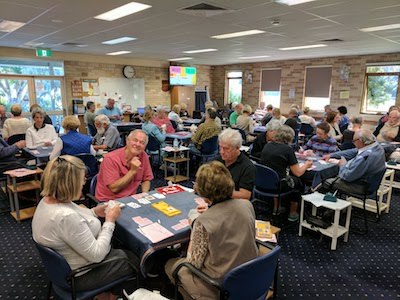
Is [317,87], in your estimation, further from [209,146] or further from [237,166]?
[237,166]

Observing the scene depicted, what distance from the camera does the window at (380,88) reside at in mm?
8391

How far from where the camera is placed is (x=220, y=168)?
169 cm

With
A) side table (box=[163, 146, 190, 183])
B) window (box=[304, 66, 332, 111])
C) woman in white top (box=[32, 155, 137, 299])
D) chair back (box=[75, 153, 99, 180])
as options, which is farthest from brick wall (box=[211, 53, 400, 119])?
woman in white top (box=[32, 155, 137, 299])

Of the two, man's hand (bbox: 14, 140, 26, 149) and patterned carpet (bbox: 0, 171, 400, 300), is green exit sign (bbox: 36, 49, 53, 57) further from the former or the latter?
patterned carpet (bbox: 0, 171, 400, 300)

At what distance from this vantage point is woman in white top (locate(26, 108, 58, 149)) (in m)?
4.41

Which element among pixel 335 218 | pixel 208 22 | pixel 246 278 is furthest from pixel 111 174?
pixel 208 22

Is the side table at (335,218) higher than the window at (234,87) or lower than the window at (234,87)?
lower

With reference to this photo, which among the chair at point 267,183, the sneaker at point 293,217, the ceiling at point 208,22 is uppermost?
the ceiling at point 208,22

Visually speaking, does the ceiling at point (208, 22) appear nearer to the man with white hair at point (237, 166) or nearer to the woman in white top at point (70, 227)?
the man with white hair at point (237, 166)

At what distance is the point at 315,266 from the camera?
281 centimetres

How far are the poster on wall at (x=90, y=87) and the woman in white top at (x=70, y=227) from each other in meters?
8.73

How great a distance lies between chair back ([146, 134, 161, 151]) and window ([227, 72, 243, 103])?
7673 millimetres

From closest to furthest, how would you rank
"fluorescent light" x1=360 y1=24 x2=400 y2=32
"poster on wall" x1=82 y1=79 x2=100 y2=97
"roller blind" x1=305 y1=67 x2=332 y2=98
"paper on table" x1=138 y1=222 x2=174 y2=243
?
"paper on table" x1=138 y1=222 x2=174 y2=243 < "fluorescent light" x1=360 y1=24 x2=400 y2=32 < "poster on wall" x1=82 y1=79 x2=100 y2=97 < "roller blind" x1=305 y1=67 x2=332 y2=98

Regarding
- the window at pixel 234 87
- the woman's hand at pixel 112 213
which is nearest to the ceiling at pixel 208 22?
the woman's hand at pixel 112 213
